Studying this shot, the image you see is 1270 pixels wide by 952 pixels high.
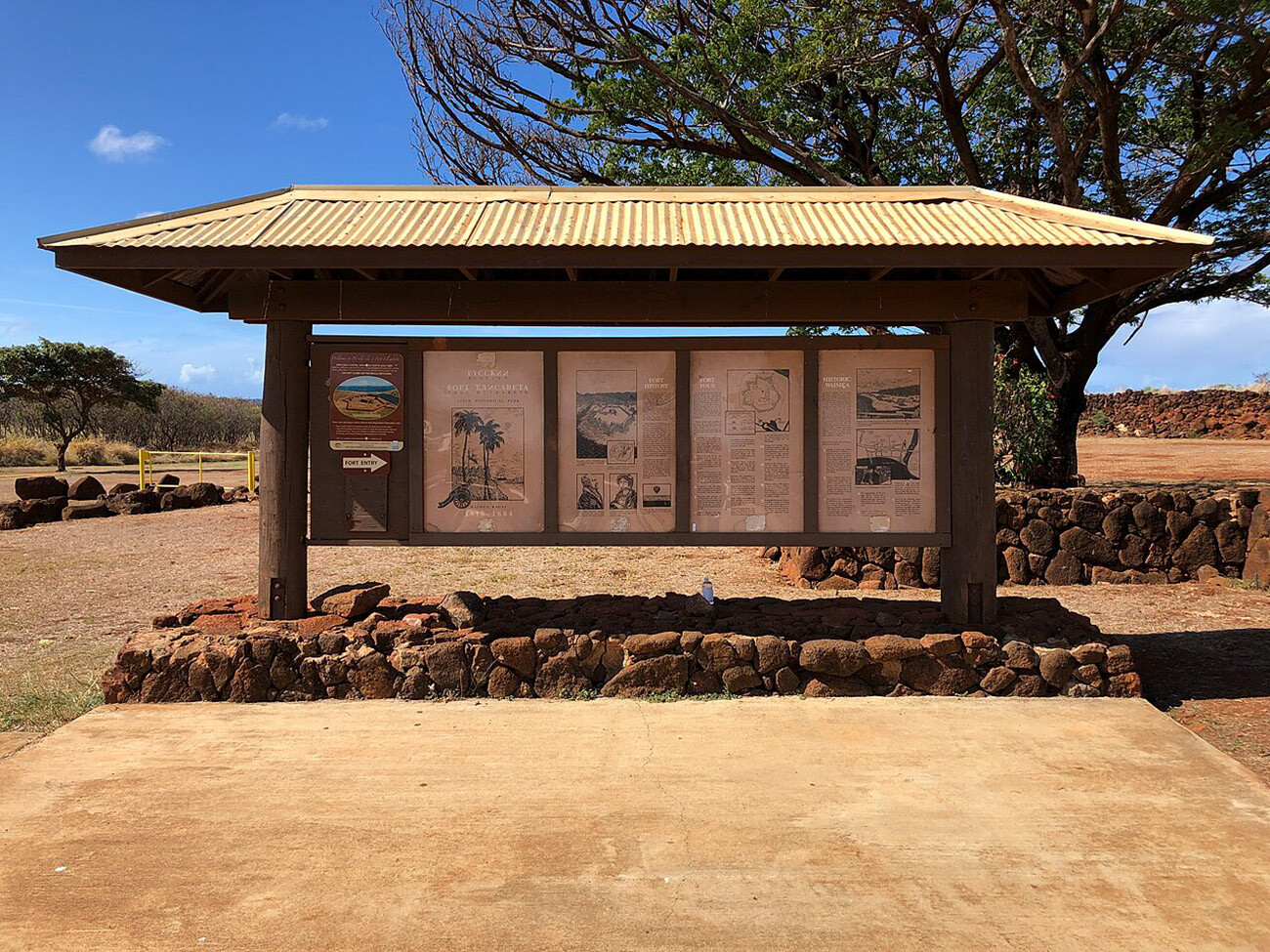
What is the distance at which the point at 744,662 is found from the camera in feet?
18.3

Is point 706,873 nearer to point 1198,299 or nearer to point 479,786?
point 479,786

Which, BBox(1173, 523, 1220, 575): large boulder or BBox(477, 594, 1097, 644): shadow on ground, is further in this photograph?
BBox(1173, 523, 1220, 575): large boulder

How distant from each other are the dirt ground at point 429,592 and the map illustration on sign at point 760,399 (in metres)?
3.10

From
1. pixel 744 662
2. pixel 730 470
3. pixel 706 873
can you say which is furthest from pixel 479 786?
pixel 730 470

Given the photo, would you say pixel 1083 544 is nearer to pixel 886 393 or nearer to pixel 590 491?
pixel 886 393

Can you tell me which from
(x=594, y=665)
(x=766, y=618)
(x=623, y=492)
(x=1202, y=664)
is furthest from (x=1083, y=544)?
(x=594, y=665)

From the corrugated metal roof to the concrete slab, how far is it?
9.57 ft

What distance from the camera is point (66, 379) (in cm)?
3428

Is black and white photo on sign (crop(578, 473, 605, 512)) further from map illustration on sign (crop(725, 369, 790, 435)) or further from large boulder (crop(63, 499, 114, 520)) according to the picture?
large boulder (crop(63, 499, 114, 520))

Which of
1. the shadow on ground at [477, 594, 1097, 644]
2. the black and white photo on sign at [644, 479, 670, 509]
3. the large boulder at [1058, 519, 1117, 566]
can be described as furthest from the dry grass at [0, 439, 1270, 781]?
the black and white photo on sign at [644, 479, 670, 509]

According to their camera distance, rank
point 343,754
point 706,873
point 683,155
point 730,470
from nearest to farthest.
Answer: point 706,873 < point 343,754 < point 730,470 < point 683,155

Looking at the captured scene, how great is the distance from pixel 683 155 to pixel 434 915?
53.0 ft

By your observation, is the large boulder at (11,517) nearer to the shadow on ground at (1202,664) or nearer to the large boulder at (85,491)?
the large boulder at (85,491)

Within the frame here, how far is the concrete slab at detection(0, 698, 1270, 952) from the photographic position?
2990 millimetres
